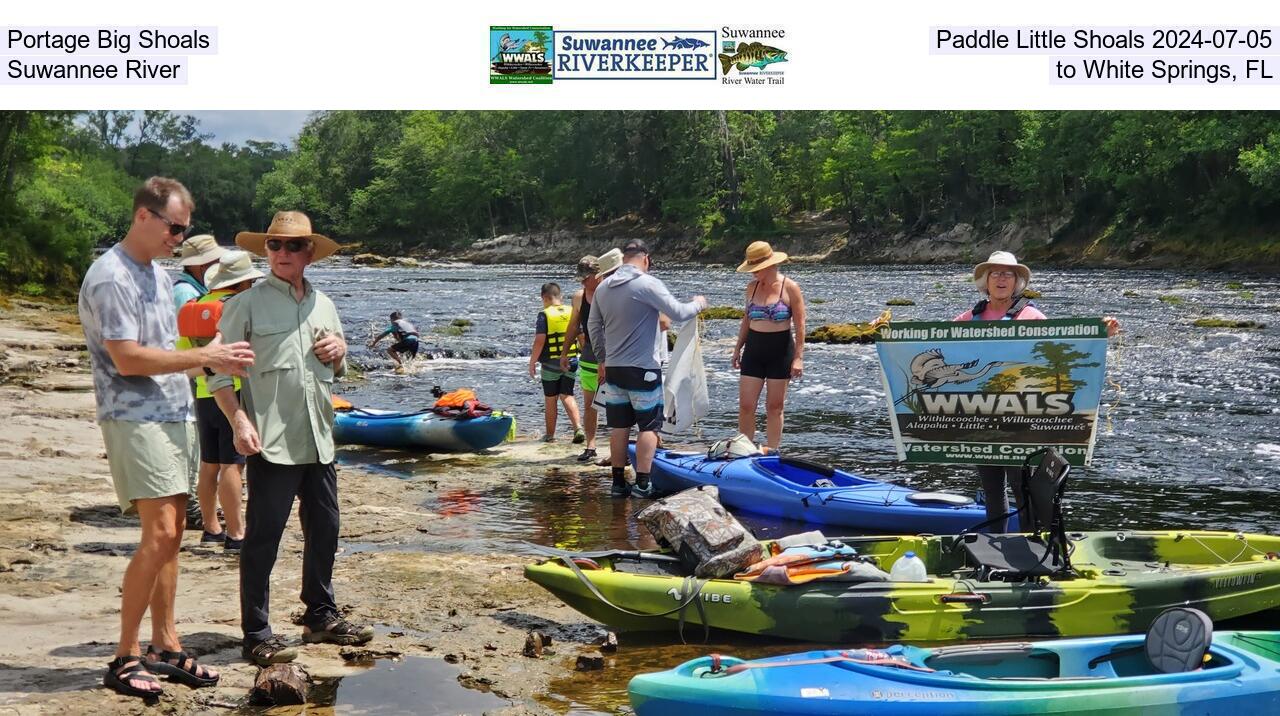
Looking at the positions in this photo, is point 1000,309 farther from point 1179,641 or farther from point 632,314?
point 632,314

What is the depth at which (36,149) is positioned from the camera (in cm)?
3266

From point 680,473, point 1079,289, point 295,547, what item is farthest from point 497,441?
point 1079,289

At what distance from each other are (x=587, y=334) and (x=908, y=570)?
16.5 feet

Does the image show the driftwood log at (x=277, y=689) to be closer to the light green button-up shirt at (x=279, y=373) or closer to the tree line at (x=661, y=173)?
the light green button-up shirt at (x=279, y=373)

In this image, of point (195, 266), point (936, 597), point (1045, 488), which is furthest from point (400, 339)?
point (936, 597)

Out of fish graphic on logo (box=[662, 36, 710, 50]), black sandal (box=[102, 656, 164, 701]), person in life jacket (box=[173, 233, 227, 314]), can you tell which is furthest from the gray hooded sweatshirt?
fish graphic on logo (box=[662, 36, 710, 50])

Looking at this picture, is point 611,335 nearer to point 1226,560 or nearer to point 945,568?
point 945,568

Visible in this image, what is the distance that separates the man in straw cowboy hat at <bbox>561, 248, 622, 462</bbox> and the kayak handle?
4038mm

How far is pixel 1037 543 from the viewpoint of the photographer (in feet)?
20.1

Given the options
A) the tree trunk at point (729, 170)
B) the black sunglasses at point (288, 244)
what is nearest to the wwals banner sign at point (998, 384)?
the black sunglasses at point (288, 244)

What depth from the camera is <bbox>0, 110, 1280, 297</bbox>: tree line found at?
1826 inches

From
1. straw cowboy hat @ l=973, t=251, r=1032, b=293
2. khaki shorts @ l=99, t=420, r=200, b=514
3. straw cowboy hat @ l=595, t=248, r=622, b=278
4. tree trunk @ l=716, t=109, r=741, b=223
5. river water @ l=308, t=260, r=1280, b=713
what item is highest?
tree trunk @ l=716, t=109, r=741, b=223

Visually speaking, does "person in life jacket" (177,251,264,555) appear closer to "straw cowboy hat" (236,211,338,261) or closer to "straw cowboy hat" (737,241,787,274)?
"straw cowboy hat" (236,211,338,261)

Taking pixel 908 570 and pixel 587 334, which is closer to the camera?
pixel 908 570
